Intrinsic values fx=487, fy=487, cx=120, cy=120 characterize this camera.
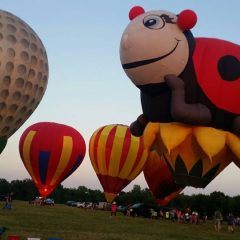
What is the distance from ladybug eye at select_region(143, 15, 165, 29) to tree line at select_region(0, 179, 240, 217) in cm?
3520

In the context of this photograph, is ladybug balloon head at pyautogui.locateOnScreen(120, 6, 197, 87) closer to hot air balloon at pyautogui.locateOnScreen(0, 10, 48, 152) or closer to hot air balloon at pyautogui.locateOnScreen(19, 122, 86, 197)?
hot air balloon at pyautogui.locateOnScreen(0, 10, 48, 152)

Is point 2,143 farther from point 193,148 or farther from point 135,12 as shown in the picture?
point 193,148

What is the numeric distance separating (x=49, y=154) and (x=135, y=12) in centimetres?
1529

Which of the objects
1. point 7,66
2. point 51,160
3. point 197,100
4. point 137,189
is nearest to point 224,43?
point 197,100

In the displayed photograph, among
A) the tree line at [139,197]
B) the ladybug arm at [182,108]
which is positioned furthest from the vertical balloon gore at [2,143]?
the tree line at [139,197]

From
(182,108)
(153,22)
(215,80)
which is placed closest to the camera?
(182,108)

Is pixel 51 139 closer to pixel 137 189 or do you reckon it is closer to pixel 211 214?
pixel 211 214

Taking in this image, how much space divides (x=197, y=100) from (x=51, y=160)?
15.9m

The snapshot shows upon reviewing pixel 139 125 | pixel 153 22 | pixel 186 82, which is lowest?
pixel 139 125

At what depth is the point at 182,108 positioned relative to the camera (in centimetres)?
810

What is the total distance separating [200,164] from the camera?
29.0 feet

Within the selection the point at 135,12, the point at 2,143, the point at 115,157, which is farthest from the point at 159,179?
the point at 135,12

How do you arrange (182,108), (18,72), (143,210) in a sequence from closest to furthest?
(182,108)
(18,72)
(143,210)

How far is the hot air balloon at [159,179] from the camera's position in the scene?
997 inches
